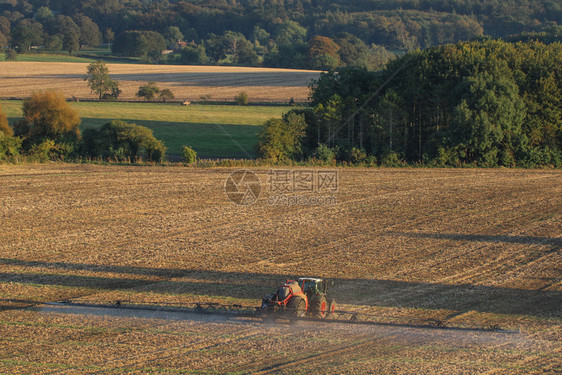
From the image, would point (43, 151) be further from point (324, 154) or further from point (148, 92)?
point (148, 92)

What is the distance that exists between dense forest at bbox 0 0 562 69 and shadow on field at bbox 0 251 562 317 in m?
95.0

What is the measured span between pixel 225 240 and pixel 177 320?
8264mm

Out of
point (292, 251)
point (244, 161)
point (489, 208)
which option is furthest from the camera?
point (244, 161)

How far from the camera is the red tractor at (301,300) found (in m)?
13.3

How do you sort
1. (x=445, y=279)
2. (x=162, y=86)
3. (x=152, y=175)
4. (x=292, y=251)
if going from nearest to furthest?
(x=445, y=279) → (x=292, y=251) → (x=152, y=175) → (x=162, y=86)

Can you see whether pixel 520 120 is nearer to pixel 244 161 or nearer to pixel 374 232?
pixel 244 161

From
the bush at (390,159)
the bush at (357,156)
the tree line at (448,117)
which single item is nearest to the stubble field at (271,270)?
the tree line at (448,117)

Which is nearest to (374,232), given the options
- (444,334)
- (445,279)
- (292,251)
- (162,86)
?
(292,251)

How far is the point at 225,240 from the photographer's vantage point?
22000 millimetres

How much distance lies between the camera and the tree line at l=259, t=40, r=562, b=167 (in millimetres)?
40906

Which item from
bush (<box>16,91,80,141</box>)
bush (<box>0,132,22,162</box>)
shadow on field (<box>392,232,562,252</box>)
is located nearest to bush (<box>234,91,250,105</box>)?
bush (<box>16,91,80,141</box>)

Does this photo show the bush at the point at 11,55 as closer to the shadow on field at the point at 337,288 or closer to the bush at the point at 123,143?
the bush at the point at 123,143

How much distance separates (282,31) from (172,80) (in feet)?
240

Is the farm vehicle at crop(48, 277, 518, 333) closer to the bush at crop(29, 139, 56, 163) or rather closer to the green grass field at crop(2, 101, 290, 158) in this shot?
the bush at crop(29, 139, 56, 163)
